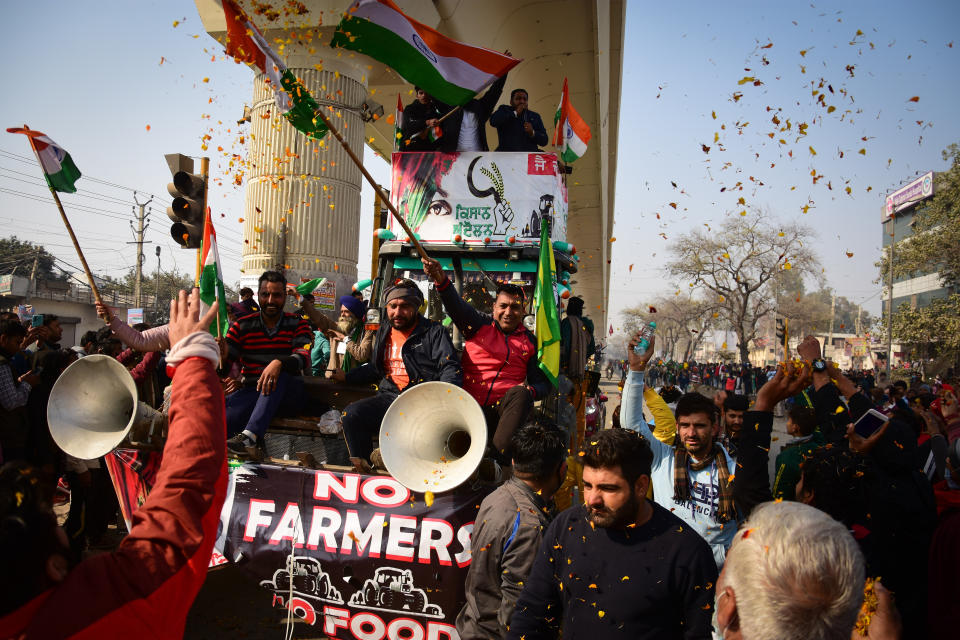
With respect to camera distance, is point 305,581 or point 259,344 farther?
point 259,344

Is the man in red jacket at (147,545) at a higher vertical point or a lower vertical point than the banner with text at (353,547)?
higher

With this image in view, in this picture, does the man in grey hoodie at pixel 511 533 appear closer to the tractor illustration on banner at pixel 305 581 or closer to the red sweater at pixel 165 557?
the tractor illustration on banner at pixel 305 581

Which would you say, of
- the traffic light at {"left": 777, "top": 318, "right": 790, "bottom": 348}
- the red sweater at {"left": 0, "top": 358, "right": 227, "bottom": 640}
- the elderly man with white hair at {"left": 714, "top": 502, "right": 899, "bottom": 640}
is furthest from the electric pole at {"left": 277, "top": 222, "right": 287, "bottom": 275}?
the elderly man with white hair at {"left": 714, "top": 502, "right": 899, "bottom": 640}

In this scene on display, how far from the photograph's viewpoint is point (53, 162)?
171 inches

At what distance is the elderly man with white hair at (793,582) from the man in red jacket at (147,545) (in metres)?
1.30

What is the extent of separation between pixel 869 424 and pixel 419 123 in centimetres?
560

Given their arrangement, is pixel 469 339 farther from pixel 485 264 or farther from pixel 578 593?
pixel 578 593

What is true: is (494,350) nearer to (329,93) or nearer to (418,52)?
(418,52)

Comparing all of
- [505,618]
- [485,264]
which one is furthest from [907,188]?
[505,618]

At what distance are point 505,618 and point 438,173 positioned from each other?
5.09 m

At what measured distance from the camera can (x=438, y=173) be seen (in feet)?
22.6

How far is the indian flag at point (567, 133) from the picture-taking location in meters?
8.60

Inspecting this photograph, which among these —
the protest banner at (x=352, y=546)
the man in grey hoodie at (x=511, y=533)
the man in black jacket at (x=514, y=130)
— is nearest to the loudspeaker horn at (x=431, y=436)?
the protest banner at (x=352, y=546)

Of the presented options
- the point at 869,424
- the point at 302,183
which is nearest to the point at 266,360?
the point at 869,424
